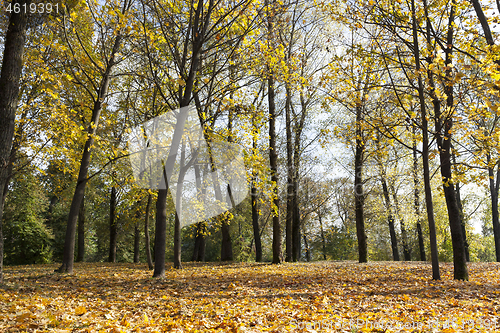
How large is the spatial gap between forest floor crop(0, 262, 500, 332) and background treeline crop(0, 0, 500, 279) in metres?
1.99

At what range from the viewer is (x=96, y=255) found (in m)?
30.1

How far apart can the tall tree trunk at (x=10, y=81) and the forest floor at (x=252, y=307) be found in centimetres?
241

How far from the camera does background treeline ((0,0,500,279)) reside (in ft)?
25.9

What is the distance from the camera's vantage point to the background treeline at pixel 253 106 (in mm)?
7882

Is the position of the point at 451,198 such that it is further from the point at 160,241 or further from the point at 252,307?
the point at 160,241

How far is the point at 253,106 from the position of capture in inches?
380

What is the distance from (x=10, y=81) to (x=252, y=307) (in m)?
5.72

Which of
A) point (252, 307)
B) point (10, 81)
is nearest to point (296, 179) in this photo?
point (252, 307)

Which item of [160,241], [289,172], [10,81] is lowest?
[160,241]

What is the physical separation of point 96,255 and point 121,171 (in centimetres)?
2242

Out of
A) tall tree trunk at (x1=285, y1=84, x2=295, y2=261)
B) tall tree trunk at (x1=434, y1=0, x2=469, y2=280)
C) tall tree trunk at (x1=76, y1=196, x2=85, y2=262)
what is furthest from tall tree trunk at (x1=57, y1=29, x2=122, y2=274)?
tall tree trunk at (x1=76, y1=196, x2=85, y2=262)

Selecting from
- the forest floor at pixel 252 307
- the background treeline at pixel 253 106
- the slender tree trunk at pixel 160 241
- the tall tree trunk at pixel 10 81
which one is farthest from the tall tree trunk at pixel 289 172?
the tall tree trunk at pixel 10 81

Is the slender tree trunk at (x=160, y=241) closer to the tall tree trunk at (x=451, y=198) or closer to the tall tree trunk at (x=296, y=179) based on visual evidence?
the tall tree trunk at (x=451, y=198)

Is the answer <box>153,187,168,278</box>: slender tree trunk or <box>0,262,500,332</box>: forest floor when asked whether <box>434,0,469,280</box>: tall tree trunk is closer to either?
<box>0,262,500,332</box>: forest floor
